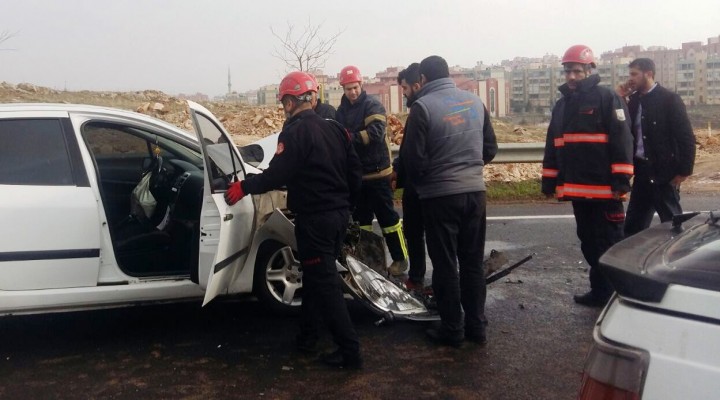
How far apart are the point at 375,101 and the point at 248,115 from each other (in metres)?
12.0

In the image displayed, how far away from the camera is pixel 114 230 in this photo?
4855mm

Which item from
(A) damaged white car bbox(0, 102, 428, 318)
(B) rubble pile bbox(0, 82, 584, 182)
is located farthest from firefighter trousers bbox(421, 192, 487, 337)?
(B) rubble pile bbox(0, 82, 584, 182)

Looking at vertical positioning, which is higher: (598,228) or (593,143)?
(593,143)

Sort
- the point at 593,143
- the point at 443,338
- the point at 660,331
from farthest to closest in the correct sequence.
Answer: the point at 593,143
the point at 443,338
the point at 660,331

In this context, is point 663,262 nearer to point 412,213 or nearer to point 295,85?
point 295,85

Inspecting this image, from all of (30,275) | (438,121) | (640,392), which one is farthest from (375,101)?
(640,392)

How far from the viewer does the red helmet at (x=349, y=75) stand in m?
6.34

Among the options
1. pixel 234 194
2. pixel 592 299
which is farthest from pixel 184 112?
pixel 234 194

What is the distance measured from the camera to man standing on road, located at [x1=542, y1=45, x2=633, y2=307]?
5215mm

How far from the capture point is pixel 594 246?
5.46m

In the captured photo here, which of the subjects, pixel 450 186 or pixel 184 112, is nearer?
pixel 450 186

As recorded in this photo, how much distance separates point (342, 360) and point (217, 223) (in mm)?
1098

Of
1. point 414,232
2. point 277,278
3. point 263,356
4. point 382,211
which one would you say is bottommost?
A: point 263,356

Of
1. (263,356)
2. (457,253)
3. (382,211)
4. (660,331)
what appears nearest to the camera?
(660,331)
